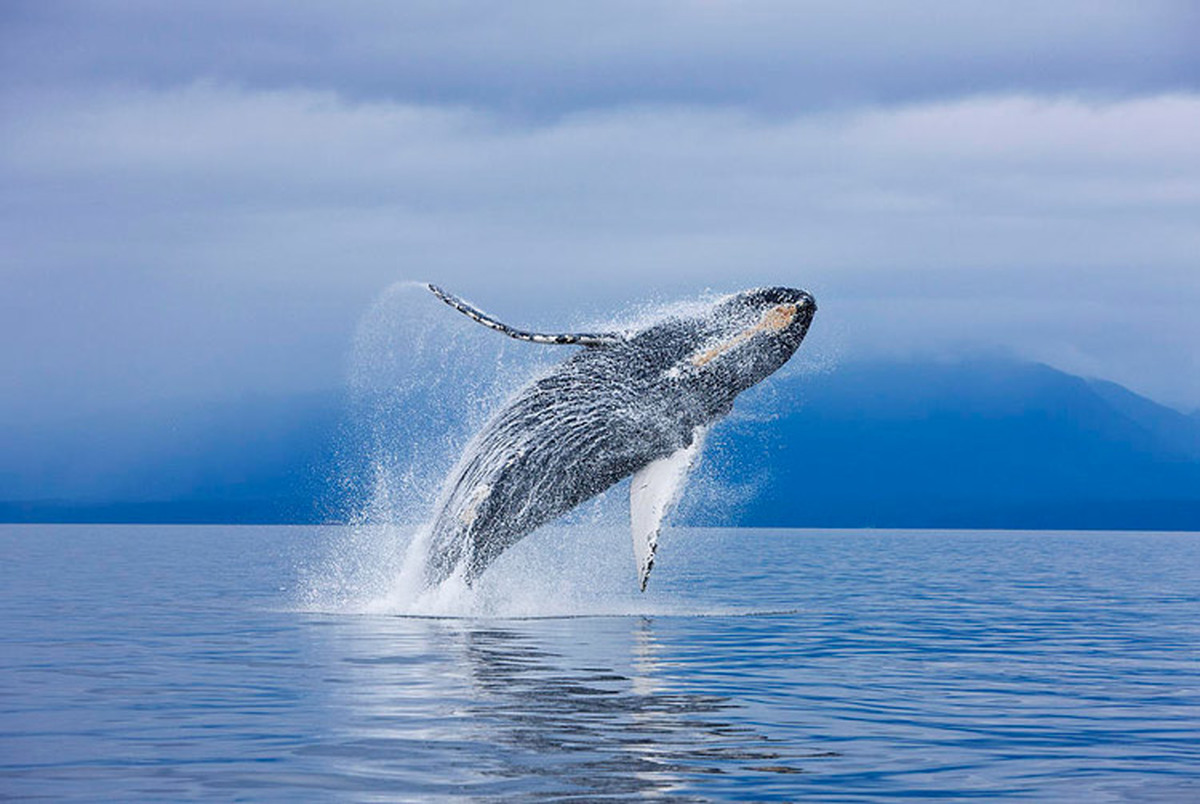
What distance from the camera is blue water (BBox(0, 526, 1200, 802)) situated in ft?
31.7

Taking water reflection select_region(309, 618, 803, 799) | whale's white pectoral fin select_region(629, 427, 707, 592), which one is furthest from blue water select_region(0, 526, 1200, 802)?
whale's white pectoral fin select_region(629, 427, 707, 592)

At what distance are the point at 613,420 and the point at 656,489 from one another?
1298 mm

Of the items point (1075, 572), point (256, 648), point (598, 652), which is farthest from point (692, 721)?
point (1075, 572)

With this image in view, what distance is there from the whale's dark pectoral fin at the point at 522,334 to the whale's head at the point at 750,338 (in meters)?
1.17

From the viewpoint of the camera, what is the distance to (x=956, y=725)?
12203 mm

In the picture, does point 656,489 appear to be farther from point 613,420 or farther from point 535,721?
point 535,721

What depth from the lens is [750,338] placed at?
18781 mm

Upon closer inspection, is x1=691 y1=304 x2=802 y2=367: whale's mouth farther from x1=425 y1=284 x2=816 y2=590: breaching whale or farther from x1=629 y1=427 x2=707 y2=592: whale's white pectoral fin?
x1=629 y1=427 x2=707 y2=592: whale's white pectoral fin

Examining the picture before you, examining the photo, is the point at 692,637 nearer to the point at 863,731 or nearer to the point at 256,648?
the point at 256,648

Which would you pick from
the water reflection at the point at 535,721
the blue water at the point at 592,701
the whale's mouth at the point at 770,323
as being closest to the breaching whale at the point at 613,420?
the whale's mouth at the point at 770,323

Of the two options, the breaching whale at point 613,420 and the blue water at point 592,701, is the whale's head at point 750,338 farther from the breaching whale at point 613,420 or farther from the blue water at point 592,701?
the blue water at point 592,701

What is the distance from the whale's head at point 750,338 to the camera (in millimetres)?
18781

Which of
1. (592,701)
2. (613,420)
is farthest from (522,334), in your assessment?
(592,701)

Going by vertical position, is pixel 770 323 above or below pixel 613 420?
above
